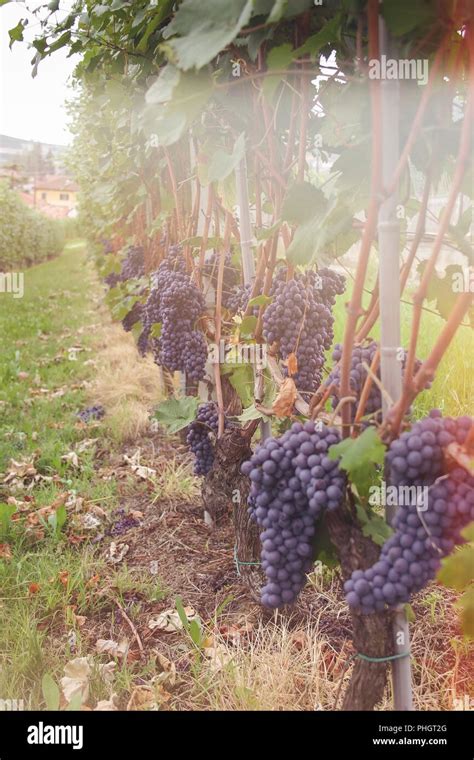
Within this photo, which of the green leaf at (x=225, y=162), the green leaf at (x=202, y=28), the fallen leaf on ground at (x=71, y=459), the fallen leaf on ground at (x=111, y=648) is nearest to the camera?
the green leaf at (x=202, y=28)

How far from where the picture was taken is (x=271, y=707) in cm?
179

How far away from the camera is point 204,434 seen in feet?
8.16

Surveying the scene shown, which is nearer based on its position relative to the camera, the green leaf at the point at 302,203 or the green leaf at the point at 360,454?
the green leaf at the point at 360,454

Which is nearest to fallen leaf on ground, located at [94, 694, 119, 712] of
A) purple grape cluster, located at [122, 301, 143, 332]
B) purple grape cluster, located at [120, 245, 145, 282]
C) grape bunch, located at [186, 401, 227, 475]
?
grape bunch, located at [186, 401, 227, 475]

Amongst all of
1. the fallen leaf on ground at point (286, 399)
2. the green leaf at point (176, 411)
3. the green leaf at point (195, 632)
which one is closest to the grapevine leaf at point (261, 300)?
the fallen leaf on ground at point (286, 399)

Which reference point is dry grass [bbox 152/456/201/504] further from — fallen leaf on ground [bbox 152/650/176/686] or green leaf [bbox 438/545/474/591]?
green leaf [bbox 438/545/474/591]

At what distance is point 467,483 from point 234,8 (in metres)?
0.80

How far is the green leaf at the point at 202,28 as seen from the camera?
0.94m

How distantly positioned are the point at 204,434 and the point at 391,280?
1.37m

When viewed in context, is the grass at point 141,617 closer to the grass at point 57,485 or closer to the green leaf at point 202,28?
the grass at point 57,485

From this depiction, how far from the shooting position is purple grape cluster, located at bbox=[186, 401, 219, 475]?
96.5 inches

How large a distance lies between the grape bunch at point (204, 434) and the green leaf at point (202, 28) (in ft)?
5.15

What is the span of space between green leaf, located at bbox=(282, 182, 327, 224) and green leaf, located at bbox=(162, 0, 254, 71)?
Answer: 39 centimetres
